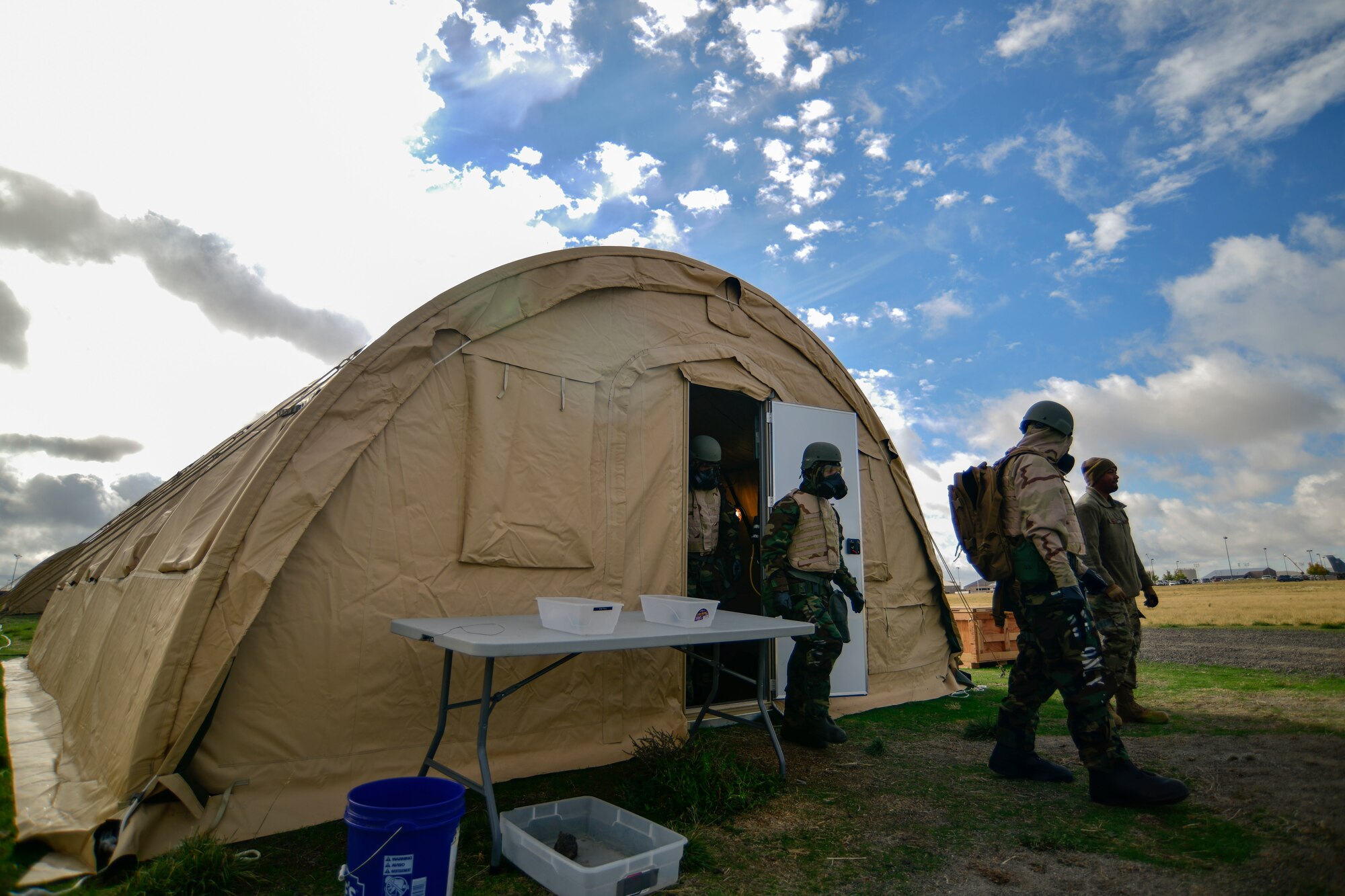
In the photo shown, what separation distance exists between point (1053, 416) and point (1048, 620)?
1169 mm

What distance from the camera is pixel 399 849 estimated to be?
2174mm

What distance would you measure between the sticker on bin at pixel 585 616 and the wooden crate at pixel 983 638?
6382mm

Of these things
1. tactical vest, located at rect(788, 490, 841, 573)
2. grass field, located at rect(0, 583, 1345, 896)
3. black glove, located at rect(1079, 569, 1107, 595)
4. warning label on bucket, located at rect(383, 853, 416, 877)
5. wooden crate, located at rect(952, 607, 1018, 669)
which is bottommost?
grass field, located at rect(0, 583, 1345, 896)

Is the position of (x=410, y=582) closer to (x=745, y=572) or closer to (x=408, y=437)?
(x=408, y=437)

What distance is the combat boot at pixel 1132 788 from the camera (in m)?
3.36

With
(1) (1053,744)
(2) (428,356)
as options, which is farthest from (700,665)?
(2) (428,356)

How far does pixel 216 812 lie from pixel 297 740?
16.7 inches

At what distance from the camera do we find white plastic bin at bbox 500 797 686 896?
248 centimetres

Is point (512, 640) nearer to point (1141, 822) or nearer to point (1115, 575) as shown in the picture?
point (1141, 822)

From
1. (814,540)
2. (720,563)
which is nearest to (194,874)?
(814,540)

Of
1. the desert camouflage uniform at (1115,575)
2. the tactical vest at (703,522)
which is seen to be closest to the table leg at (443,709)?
the tactical vest at (703,522)

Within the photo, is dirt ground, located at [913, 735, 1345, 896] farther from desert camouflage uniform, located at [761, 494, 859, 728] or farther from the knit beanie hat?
the knit beanie hat

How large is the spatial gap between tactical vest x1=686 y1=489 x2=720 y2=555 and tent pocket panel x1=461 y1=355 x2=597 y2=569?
180cm

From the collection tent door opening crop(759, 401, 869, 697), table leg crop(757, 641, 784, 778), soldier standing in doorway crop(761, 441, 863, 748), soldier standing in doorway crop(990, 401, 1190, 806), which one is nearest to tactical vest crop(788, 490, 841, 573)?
soldier standing in doorway crop(761, 441, 863, 748)
